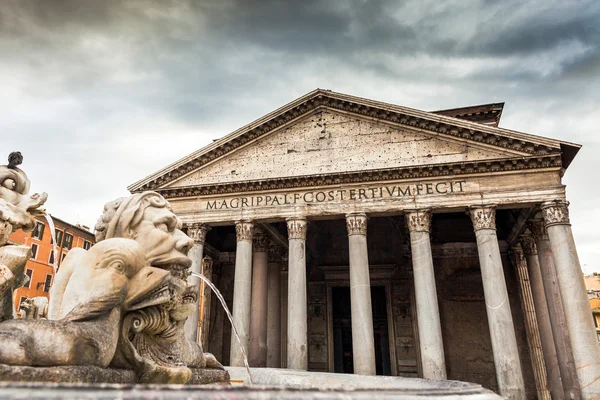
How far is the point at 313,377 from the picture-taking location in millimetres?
4672

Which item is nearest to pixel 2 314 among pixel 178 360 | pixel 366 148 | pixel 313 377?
pixel 178 360

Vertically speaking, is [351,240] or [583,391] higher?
[351,240]

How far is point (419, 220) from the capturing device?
12.4 metres

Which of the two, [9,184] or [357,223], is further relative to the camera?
[357,223]

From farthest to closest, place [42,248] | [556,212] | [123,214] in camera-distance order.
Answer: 1. [42,248]
2. [556,212]
3. [123,214]

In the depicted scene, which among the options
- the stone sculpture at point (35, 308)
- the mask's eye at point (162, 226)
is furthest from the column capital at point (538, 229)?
the stone sculpture at point (35, 308)

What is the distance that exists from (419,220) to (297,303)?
4587mm

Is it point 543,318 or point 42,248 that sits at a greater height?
point 42,248

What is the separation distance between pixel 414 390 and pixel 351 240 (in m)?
11.2

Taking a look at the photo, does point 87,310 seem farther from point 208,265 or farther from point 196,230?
point 208,265

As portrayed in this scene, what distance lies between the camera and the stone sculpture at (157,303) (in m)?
2.60

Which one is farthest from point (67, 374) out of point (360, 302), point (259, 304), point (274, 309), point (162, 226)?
point (274, 309)

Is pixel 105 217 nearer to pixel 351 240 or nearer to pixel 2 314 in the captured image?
pixel 2 314

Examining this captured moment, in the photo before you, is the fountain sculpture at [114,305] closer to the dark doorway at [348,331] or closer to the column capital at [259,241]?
the column capital at [259,241]
